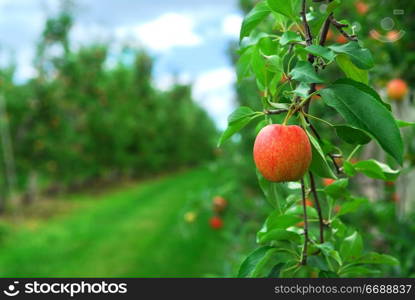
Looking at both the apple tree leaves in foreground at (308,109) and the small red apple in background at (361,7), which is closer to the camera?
the apple tree leaves in foreground at (308,109)

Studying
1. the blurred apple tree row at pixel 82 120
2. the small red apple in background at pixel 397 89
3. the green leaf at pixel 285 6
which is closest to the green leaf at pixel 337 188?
the green leaf at pixel 285 6

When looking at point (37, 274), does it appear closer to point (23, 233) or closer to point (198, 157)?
point (23, 233)

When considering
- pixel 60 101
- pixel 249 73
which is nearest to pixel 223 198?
pixel 249 73

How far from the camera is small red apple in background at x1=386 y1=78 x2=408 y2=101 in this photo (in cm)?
179

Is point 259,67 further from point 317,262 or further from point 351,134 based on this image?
point 317,262

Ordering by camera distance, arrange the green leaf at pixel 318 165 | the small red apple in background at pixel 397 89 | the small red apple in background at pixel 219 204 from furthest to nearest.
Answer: the small red apple in background at pixel 219 204, the small red apple in background at pixel 397 89, the green leaf at pixel 318 165

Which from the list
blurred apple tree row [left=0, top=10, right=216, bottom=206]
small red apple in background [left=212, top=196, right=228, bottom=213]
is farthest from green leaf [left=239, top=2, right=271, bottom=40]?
blurred apple tree row [left=0, top=10, right=216, bottom=206]

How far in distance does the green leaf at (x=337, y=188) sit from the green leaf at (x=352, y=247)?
0.06m

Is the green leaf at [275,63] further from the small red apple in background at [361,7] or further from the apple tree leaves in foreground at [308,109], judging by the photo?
the small red apple in background at [361,7]

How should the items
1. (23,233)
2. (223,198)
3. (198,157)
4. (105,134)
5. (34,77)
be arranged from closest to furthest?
(223,198) → (23,233) → (34,77) → (105,134) → (198,157)

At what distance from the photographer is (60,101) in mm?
7996

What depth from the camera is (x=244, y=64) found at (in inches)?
24.4

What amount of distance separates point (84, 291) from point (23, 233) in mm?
6047

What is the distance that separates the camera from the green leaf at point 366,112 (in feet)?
1.44
